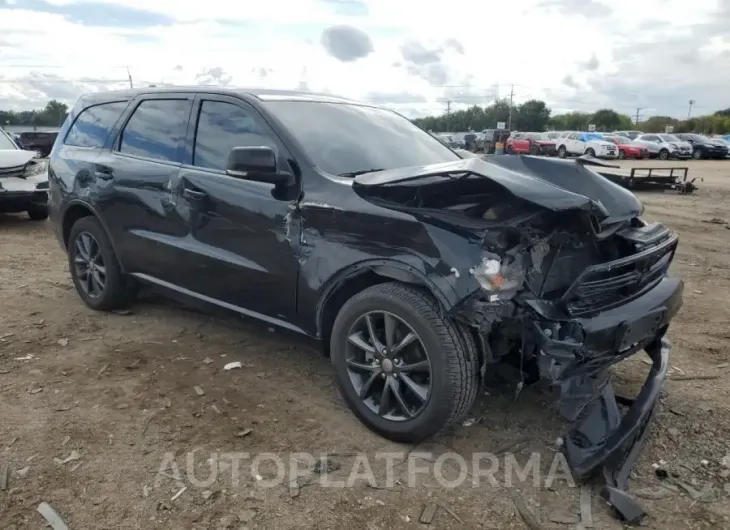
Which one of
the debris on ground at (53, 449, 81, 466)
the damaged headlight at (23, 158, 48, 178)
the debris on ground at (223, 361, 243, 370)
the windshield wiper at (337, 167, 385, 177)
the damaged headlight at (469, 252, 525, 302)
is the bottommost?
the debris on ground at (53, 449, 81, 466)

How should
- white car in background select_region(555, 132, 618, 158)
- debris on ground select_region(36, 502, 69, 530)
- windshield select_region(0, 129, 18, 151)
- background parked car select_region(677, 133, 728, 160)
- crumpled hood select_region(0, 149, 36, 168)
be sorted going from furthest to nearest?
1. background parked car select_region(677, 133, 728, 160)
2. white car in background select_region(555, 132, 618, 158)
3. windshield select_region(0, 129, 18, 151)
4. crumpled hood select_region(0, 149, 36, 168)
5. debris on ground select_region(36, 502, 69, 530)

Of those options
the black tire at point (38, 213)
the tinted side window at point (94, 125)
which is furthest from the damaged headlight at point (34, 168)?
the tinted side window at point (94, 125)

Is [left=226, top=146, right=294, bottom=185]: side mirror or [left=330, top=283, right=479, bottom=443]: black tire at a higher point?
[left=226, top=146, right=294, bottom=185]: side mirror

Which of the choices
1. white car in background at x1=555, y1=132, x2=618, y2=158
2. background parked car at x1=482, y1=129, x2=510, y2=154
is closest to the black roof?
background parked car at x1=482, y1=129, x2=510, y2=154

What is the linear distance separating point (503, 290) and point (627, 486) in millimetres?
1091

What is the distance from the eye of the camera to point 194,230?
418 centimetres

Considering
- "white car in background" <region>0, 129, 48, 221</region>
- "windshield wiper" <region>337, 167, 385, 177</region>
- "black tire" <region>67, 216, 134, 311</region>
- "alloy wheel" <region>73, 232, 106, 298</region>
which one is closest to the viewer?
"windshield wiper" <region>337, 167, 385, 177</region>

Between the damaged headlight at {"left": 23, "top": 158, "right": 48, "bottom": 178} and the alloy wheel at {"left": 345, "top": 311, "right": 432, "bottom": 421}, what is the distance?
8462 millimetres

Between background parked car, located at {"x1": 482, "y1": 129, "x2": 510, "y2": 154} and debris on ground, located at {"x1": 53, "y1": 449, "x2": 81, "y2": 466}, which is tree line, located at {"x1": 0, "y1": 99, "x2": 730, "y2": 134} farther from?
debris on ground, located at {"x1": 53, "y1": 449, "x2": 81, "y2": 466}

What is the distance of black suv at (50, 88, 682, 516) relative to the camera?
2.95 meters

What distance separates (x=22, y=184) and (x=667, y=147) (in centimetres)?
3362

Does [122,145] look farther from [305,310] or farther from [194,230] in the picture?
[305,310]

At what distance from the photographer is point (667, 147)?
34.7m

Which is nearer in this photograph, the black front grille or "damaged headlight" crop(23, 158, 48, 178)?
the black front grille
